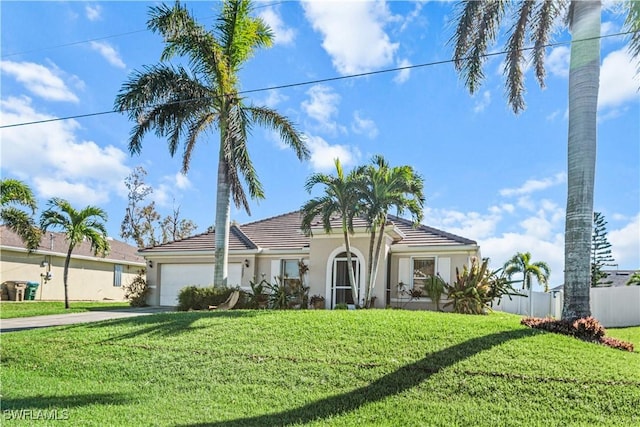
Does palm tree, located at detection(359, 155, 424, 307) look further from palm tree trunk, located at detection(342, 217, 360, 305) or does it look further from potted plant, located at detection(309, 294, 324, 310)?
potted plant, located at detection(309, 294, 324, 310)

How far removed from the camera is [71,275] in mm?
29641

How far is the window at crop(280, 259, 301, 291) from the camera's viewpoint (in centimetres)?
1981

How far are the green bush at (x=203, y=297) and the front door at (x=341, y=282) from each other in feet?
12.2

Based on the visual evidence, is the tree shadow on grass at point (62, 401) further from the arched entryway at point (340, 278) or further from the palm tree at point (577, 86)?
the arched entryway at point (340, 278)

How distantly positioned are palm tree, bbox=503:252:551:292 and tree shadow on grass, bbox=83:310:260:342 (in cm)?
2786

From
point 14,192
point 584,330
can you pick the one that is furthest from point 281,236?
point 584,330

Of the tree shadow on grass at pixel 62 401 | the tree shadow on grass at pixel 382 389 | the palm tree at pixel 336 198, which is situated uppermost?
the palm tree at pixel 336 198

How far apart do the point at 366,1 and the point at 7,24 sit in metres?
9.19

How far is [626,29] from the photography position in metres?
11.1

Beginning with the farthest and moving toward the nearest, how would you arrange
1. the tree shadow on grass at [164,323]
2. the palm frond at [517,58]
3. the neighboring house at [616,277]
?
the neighboring house at [616,277]
the palm frond at [517,58]
the tree shadow on grass at [164,323]

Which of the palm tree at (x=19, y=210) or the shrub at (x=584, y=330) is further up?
the palm tree at (x=19, y=210)

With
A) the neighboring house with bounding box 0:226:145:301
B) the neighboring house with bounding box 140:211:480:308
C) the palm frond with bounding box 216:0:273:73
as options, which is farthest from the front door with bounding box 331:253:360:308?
the neighboring house with bounding box 0:226:145:301

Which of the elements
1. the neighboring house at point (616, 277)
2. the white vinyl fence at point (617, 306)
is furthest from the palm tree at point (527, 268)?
Answer: the white vinyl fence at point (617, 306)

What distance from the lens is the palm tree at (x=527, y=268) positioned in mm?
35094
